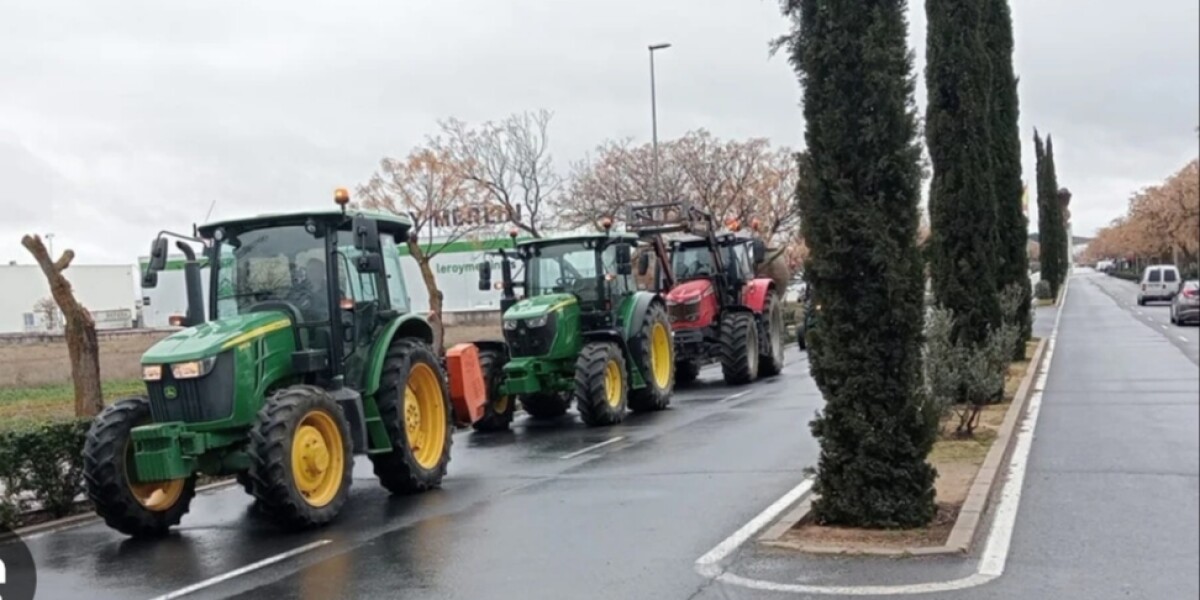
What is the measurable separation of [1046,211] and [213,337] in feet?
146

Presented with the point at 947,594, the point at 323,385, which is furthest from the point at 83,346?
the point at 947,594

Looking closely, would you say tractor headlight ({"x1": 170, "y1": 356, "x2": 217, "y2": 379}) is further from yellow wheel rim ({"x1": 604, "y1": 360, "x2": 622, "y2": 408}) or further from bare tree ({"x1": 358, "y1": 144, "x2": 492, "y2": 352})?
bare tree ({"x1": 358, "y1": 144, "x2": 492, "y2": 352})

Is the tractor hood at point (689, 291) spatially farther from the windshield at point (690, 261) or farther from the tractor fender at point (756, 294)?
the tractor fender at point (756, 294)

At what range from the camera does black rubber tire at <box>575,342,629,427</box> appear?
16.0m

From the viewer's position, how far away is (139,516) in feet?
32.4

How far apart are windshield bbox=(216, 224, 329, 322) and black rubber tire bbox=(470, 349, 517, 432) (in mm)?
5845

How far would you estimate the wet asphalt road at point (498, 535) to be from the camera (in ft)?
25.6

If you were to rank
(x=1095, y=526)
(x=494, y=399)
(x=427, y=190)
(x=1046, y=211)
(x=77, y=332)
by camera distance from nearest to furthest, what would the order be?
(x=1095, y=526)
(x=77, y=332)
(x=494, y=399)
(x=427, y=190)
(x=1046, y=211)

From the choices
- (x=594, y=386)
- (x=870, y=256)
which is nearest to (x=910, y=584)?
(x=870, y=256)

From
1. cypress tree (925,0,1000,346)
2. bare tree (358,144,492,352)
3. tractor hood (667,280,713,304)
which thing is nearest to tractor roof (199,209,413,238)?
cypress tree (925,0,1000,346)

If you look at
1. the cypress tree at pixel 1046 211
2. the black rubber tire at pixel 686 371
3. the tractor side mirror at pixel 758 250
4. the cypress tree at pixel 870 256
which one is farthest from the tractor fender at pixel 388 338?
the cypress tree at pixel 1046 211

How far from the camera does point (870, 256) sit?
8.34 m

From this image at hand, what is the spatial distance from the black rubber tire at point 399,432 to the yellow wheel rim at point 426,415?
17cm

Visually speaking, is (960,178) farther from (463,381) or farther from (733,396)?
(463,381)
